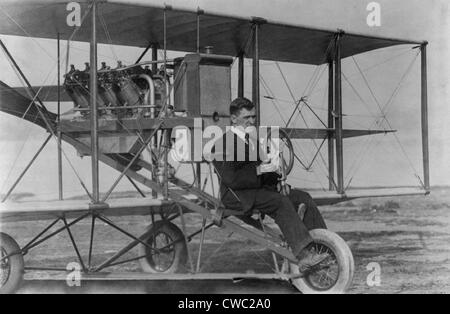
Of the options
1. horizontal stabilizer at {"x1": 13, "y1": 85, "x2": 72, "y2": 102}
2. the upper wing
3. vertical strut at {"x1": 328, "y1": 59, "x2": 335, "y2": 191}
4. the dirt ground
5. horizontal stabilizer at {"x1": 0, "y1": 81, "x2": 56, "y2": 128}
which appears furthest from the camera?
vertical strut at {"x1": 328, "y1": 59, "x2": 335, "y2": 191}

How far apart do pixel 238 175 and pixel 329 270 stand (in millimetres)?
1338

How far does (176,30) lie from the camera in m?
9.12

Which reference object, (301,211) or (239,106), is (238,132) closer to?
(239,106)

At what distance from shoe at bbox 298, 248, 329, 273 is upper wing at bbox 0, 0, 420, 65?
352 cm

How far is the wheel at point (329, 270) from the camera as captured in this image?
626cm

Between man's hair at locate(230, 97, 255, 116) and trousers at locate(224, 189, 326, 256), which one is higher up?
man's hair at locate(230, 97, 255, 116)

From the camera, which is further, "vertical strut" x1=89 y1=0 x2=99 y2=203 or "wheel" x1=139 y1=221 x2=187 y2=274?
"wheel" x1=139 y1=221 x2=187 y2=274

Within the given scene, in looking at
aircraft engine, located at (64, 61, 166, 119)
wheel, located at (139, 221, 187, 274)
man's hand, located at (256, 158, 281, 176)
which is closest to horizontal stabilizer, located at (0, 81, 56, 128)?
aircraft engine, located at (64, 61, 166, 119)

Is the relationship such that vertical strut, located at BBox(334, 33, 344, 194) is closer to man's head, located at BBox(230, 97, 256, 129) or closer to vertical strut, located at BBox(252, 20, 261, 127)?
vertical strut, located at BBox(252, 20, 261, 127)

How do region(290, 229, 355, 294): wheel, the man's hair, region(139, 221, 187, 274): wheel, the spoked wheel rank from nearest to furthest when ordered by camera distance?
region(290, 229, 355, 294): wheel
the man's hair
the spoked wheel
region(139, 221, 187, 274): wheel

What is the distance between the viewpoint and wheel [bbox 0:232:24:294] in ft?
25.9

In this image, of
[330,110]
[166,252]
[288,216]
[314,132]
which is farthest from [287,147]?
[330,110]

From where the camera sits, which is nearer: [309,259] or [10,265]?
[309,259]

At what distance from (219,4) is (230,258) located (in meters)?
5.05
